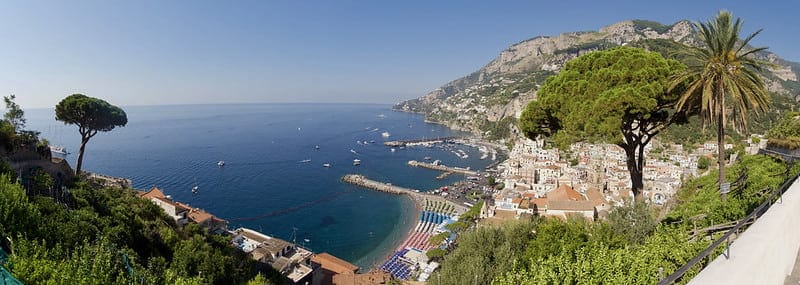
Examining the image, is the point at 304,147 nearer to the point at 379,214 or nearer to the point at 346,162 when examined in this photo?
the point at 346,162

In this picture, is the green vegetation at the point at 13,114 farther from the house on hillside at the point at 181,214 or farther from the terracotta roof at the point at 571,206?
the terracotta roof at the point at 571,206

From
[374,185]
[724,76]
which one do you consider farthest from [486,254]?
[374,185]

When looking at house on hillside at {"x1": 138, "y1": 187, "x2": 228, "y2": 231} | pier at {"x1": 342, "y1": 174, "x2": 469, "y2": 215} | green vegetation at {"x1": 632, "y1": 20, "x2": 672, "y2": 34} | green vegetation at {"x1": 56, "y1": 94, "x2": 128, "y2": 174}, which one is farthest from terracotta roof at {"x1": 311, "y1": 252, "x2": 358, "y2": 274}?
green vegetation at {"x1": 632, "y1": 20, "x2": 672, "y2": 34}

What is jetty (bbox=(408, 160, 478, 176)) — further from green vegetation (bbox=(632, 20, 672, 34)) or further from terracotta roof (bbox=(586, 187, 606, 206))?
green vegetation (bbox=(632, 20, 672, 34))

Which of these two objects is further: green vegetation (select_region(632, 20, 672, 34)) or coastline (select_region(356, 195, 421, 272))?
green vegetation (select_region(632, 20, 672, 34))

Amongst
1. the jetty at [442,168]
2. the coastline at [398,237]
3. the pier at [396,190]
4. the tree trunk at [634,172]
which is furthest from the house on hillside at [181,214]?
the jetty at [442,168]
